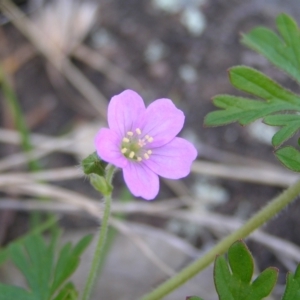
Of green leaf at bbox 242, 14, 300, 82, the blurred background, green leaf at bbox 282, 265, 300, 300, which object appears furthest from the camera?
the blurred background

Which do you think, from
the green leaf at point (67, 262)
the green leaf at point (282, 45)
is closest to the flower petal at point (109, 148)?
the green leaf at point (67, 262)

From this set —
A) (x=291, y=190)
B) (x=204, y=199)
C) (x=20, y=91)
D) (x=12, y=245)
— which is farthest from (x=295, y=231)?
(x=20, y=91)

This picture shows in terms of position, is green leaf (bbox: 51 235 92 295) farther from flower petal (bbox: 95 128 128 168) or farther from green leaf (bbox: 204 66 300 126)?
green leaf (bbox: 204 66 300 126)

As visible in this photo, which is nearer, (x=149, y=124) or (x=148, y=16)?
(x=149, y=124)

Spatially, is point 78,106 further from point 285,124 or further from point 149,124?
point 285,124

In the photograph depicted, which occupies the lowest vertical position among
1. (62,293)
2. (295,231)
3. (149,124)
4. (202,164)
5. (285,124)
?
(62,293)

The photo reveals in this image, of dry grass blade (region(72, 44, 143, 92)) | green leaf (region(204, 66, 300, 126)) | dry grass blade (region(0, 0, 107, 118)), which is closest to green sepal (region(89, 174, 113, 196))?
green leaf (region(204, 66, 300, 126))

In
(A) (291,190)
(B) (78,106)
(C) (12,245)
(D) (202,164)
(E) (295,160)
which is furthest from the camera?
(B) (78,106)

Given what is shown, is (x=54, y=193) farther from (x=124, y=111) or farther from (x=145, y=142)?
(x=124, y=111)
